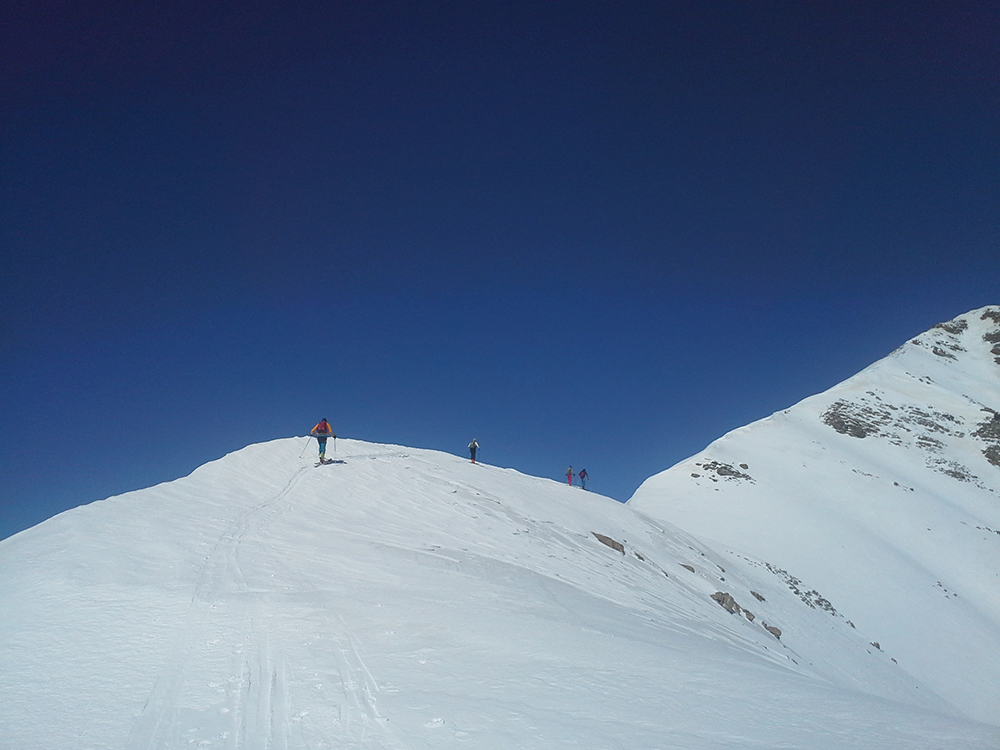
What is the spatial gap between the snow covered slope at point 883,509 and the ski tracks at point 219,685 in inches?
934

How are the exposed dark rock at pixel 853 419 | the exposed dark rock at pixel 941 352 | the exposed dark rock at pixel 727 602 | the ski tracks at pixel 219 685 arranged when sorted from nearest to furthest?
the ski tracks at pixel 219 685, the exposed dark rock at pixel 727 602, the exposed dark rock at pixel 853 419, the exposed dark rock at pixel 941 352

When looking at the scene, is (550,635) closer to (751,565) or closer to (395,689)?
(395,689)

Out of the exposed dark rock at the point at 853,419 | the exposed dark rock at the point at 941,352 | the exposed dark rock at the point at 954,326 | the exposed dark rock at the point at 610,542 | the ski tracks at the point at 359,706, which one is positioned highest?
the exposed dark rock at the point at 954,326

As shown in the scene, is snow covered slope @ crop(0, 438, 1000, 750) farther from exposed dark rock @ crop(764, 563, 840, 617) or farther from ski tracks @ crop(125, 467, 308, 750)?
exposed dark rock @ crop(764, 563, 840, 617)

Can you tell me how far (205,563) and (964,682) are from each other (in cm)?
2735

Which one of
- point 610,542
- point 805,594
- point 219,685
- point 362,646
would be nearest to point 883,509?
point 805,594

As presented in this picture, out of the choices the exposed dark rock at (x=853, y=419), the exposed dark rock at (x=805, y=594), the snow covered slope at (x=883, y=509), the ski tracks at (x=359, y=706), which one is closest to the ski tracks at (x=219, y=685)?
the ski tracks at (x=359, y=706)

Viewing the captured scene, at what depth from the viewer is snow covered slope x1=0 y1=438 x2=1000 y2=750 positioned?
4.69m

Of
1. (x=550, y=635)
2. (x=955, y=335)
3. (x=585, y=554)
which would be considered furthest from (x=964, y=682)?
(x=955, y=335)

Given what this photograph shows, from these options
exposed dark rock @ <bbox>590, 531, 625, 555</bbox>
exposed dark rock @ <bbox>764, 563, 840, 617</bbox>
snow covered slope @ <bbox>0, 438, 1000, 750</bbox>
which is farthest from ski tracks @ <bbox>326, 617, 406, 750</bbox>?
exposed dark rock @ <bbox>764, 563, 840, 617</bbox>

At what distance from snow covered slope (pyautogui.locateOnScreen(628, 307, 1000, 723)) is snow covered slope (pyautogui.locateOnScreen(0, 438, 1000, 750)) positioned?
14.5 meters

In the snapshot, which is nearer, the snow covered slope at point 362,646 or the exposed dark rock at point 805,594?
the snow covered slope at point 362,646

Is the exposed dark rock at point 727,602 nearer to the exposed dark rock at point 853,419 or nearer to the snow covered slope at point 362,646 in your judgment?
the snow covered slope at point 362,646

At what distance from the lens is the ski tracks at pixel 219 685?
4.33 m
